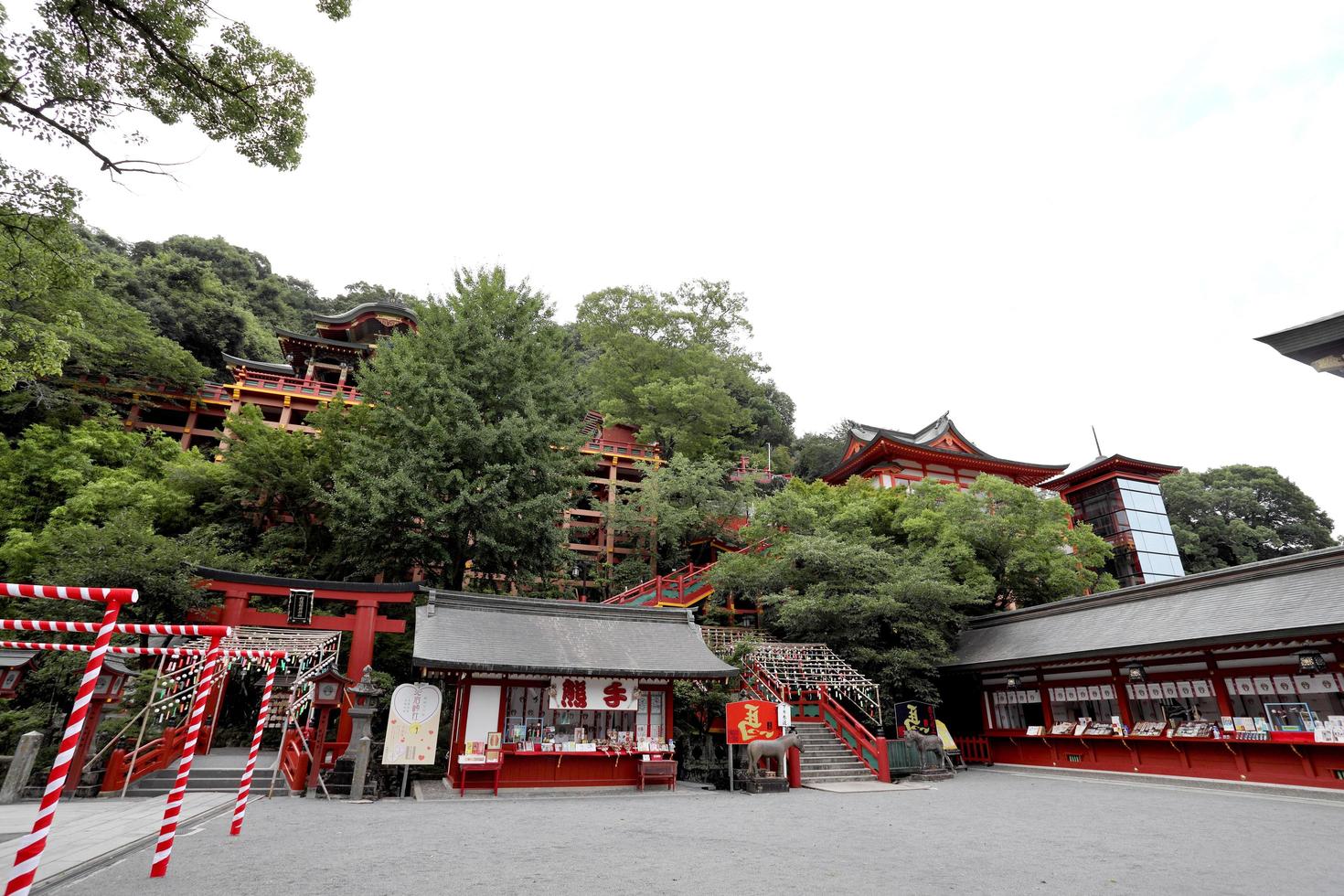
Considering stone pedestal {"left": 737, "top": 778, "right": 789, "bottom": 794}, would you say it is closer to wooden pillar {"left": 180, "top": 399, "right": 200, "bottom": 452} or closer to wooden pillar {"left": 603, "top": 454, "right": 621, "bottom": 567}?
wooden pillar {"left": 603, "top": 454, "right": 621, "bottom": 567}

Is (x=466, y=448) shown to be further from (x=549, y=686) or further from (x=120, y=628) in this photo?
(x=120, y=628)

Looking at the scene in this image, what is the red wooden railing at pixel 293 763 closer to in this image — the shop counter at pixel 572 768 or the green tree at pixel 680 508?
the shop counter at pixel 572 768

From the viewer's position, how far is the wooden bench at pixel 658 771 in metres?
12.2

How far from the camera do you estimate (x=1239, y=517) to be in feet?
128

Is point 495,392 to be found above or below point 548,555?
above

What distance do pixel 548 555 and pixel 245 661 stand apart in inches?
279

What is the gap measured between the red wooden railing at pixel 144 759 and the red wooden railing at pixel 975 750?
17314 mm

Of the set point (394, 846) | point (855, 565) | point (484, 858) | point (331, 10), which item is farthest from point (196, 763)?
point (855, 565)

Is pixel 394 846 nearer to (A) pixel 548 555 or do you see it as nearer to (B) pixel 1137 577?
(A) pixel 548 555

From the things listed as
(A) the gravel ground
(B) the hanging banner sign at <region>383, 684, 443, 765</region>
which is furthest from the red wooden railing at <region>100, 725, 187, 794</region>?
(B) the hanging banner sign at <region>383, 684, 443, 765</region>

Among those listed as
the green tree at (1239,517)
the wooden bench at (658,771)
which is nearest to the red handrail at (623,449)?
the wooden bench at (658,771)

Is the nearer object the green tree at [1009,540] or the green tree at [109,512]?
the green tree at [109,512]

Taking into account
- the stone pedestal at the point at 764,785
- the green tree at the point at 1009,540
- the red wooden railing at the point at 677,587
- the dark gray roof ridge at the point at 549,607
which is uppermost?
the green tree at the point at 1009,540

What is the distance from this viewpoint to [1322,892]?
5.00 m
